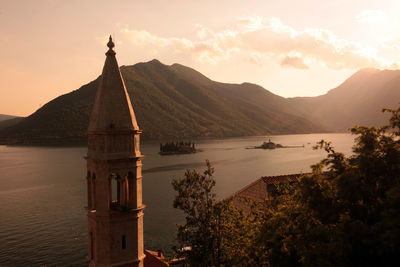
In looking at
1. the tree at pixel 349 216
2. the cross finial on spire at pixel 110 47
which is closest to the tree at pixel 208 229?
the tree at pixel 349 216

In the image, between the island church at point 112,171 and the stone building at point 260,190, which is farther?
the stone building at point 260,190

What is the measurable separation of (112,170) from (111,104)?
125 inches

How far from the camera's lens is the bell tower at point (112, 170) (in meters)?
16.4

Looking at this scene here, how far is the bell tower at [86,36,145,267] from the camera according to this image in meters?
16.4

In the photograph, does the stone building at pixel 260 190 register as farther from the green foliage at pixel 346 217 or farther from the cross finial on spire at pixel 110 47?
the cross finial on spire at pixel 110 47

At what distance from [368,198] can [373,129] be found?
3.17 m

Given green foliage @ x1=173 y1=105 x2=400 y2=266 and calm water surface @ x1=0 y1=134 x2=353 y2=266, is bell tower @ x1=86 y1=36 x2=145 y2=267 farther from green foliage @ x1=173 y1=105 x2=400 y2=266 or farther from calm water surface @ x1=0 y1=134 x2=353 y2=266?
calm water surface @ x1=0 y1=134 x2=353 y2=266

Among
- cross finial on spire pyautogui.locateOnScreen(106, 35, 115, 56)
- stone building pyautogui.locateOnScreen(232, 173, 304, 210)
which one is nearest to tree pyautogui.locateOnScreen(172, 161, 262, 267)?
cross finial on spire pyautogui.locateOnScreen(106, 35, 115, 56)

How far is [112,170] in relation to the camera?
54.7 ft

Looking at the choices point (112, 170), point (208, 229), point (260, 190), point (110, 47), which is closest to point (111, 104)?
point (110, 47)

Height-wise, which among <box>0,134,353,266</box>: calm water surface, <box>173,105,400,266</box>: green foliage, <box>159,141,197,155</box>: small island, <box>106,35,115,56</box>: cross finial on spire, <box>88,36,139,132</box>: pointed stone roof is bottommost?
<box>0,134,353,266</box>: calm water surface

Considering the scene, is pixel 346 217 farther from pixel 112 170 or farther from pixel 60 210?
pixel 60 210

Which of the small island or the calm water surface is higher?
the small island

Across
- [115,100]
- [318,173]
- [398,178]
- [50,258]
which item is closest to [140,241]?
[115,100]
